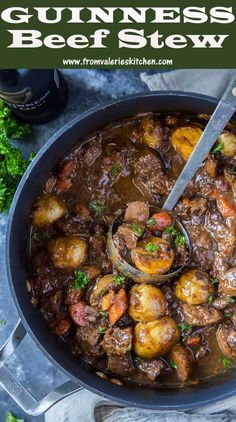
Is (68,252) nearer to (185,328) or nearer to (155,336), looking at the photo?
(155,336)

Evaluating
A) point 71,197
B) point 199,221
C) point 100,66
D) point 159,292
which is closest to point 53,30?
point 100,66

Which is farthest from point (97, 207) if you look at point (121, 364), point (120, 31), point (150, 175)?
point (120, 31)

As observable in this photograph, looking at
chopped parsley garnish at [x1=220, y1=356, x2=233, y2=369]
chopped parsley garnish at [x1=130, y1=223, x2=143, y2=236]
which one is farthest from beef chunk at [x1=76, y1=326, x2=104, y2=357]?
chopped parsley garnish at [x1=220, y1=356, x2=233, y2=369]

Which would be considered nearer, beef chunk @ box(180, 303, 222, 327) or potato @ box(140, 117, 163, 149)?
beef chunk @ box(180, 303, 222, 327)

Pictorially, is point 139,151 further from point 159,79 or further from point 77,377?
point 77,377

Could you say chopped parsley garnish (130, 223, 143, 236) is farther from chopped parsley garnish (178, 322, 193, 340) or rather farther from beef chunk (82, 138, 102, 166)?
chopped parsley garnish (178, 322, 193, 340)

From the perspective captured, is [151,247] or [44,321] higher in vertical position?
[151,247]

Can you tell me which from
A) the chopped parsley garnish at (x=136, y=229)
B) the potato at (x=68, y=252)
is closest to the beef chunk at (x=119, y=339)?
the potato at (x=68, y=252)

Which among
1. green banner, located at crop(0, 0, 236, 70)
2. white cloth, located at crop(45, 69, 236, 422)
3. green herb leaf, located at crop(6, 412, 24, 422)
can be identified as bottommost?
green herb leaf, located at crop(6, 412, 24, 422)
